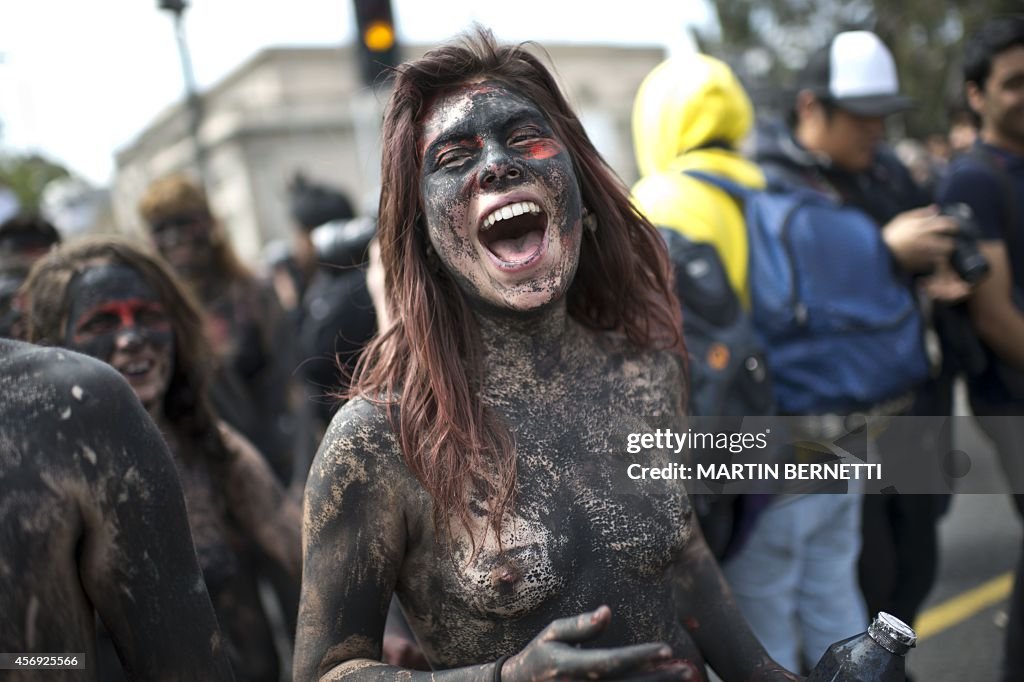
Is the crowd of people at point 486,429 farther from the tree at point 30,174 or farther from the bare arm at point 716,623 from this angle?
the tree at point 30,174

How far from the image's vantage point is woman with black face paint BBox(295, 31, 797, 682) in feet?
5.21

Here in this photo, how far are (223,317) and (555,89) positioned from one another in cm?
310

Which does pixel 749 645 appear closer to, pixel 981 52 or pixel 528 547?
pixel 528 547

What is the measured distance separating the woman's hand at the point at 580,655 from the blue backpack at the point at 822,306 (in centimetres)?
180

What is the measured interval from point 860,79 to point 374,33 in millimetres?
3315

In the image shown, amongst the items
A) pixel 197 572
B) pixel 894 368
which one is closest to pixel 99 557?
pixel 197 572

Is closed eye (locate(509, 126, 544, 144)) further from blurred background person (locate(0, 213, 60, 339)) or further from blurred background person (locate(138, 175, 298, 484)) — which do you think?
blurred background person (locate(138, 175, 298, 484))

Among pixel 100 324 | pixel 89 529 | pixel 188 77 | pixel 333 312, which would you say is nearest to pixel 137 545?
pixel 89 529

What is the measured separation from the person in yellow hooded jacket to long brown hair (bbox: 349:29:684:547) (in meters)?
0.79

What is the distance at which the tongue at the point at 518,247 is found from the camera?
5.62 feet

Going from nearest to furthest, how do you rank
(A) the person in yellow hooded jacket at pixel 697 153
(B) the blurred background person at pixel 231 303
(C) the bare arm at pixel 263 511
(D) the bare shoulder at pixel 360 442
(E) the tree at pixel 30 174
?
(D) the bare shoulder at pixel 360 442, (C) the bare arm at pixel 263 511, (A) the person in yellow hooded jacket at pixel 697 153, (B) the blurred background person at pixel 231 303, (E) the tree at pixel 30 174

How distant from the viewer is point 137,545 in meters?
1.45

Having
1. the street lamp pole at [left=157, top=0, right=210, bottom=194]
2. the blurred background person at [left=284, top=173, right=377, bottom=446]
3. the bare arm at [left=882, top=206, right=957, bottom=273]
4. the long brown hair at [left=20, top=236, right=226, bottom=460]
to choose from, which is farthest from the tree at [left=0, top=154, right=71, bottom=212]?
the bare arm at [left=882, top=206, right=957, bottom=273]

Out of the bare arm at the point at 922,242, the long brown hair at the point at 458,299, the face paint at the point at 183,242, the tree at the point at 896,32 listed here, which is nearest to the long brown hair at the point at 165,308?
the long brown hair at the point at 458,299
